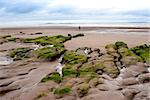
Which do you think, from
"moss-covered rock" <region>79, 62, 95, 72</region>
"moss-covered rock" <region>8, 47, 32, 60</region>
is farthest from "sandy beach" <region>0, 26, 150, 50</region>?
"moss-covered rock" <region>79, 62, 95, 72</region>

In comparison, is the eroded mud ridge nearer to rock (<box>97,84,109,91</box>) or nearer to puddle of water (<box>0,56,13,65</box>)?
rock (<box>97,84,109,91</box>)

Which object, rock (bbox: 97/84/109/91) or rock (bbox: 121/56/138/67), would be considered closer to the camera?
rock (bbox: 97/84/109/91)

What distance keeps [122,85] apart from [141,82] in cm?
59

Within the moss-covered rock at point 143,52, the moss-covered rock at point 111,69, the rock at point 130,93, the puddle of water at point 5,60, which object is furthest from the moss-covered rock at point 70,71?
the puddle of water at point 5,60

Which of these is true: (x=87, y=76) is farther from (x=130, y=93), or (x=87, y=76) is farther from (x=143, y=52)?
(x=143, y=52)

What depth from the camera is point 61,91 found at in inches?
278

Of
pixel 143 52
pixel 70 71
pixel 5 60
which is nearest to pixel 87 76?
pixel 70 71

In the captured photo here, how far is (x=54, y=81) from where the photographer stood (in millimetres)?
7965

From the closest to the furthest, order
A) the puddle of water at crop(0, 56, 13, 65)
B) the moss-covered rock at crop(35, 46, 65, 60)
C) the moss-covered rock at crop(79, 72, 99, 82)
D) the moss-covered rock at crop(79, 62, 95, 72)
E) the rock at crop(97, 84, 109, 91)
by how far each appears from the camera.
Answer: the rock at crop(97, 84, 109, 91) → the moss-covered rock at crop(79, 72, 99, 82) → the moss-covered rock at crop(79, 62, 95, 72) → the puddle of water at crop(0, 56, 13, 65) → the moss-covered rock at crop(35, 46, 65, 60)

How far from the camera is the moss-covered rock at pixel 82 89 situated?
698 cm

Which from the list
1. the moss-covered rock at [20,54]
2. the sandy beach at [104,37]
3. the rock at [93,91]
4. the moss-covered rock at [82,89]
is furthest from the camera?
the sandy beach at [104,37]

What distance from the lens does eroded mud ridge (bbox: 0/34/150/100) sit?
277 inches

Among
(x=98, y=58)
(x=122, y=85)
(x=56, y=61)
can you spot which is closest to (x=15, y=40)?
(x=56, y=61)

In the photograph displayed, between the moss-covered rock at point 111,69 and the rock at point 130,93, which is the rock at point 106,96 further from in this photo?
the moss-covered rock at point 111,69
